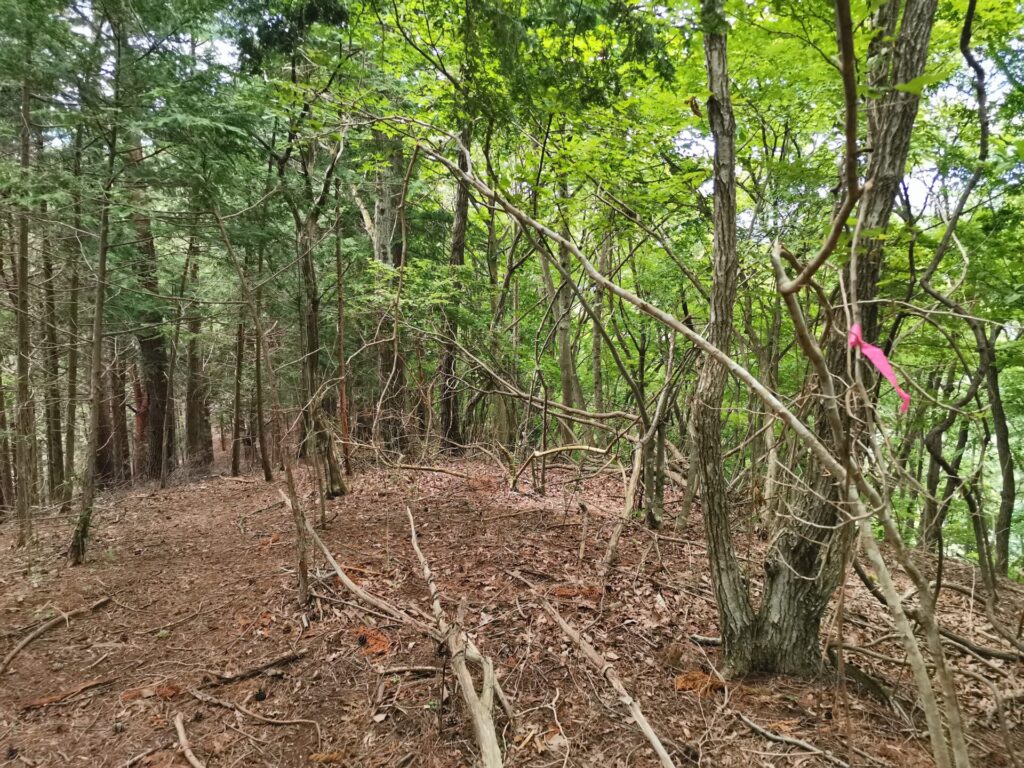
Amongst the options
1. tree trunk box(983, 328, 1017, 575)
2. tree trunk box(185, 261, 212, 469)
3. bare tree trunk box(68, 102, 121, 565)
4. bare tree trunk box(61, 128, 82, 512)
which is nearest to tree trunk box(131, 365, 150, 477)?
tree trunk box(185, 261, 212, 469)

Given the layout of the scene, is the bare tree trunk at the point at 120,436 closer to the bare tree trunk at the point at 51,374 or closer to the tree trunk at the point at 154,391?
the tree trunk at the point at 154,391

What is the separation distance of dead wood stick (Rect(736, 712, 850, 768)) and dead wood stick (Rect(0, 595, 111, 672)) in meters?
5.32

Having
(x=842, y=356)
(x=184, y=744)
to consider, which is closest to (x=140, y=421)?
(x=184, y=744)

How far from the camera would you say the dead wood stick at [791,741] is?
2795 mm

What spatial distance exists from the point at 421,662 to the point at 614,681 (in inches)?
54.1

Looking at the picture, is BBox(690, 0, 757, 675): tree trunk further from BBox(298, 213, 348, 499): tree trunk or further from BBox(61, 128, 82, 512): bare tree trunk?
BBox(61, 128, 82, 512): bare tree trunk

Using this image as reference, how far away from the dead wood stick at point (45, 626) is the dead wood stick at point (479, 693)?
335 centimetres

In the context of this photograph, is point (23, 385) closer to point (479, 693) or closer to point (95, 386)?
point (95, 386)

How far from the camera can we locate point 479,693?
10.7ft

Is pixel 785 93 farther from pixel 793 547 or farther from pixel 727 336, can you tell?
pixel 793 547

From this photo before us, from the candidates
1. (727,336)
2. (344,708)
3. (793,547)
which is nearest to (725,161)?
(727,336)

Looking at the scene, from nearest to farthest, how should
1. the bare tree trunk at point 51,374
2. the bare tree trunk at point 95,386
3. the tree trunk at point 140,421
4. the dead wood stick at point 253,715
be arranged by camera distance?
the dead wood stick at point 253,715 < the bare tree trunk at point 95,386 < the bare tree trunk at point 51,374 < the tree trunk at point 140,421

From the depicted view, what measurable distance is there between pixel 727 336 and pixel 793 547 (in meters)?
1.37

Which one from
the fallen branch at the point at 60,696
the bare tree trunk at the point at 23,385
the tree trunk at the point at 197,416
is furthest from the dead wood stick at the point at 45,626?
the tree trunk at the point at 197,416
